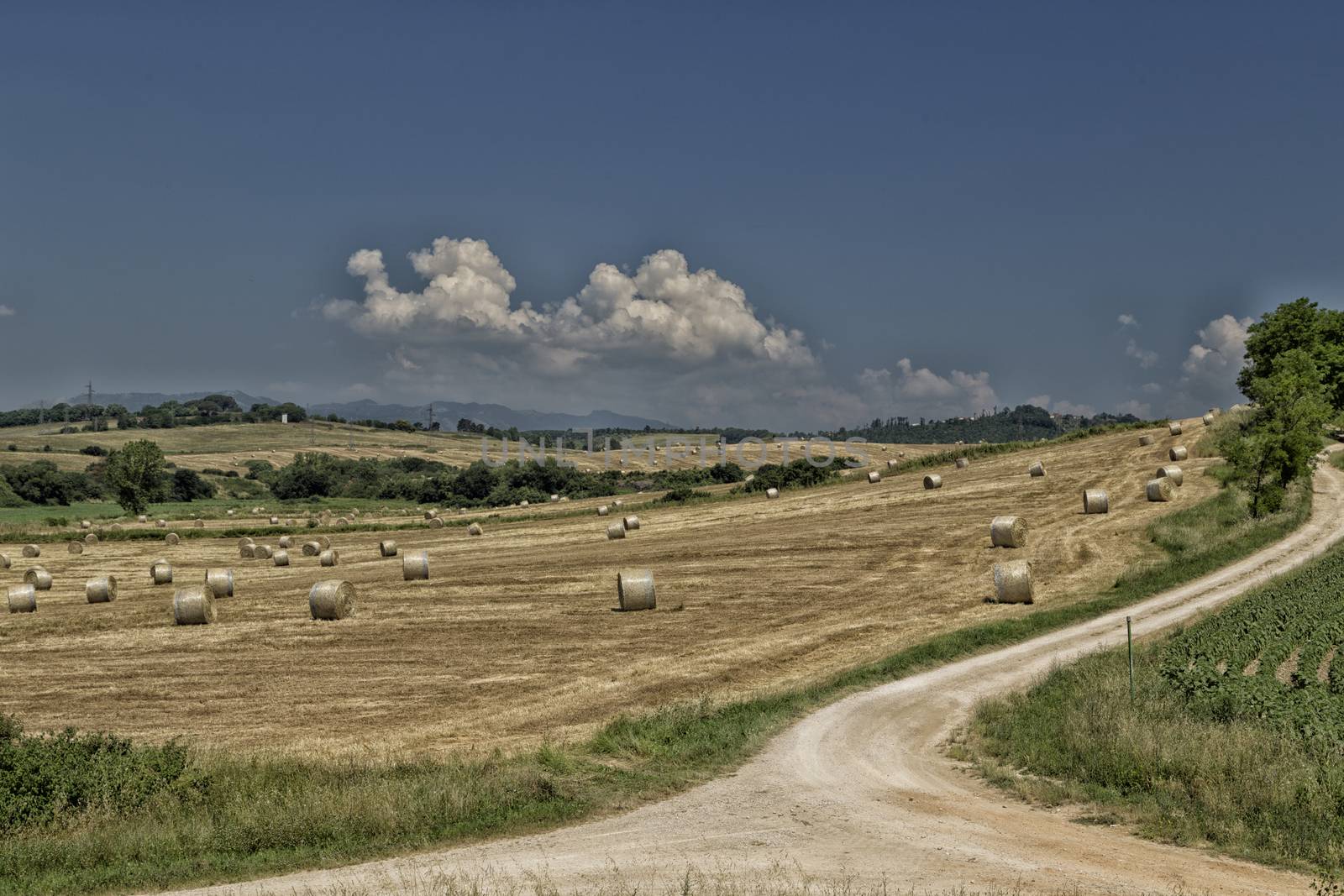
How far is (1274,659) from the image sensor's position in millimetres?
24578

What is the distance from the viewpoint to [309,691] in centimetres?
2791

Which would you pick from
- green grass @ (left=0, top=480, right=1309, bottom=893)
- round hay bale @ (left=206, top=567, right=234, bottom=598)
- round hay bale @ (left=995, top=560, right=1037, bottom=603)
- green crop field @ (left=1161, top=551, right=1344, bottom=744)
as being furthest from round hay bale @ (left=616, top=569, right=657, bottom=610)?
round hay bale @ (left=206, top=567, right=234, bottom=598)

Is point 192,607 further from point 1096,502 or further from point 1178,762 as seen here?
point 1096,502

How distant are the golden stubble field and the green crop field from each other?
7.61 meters

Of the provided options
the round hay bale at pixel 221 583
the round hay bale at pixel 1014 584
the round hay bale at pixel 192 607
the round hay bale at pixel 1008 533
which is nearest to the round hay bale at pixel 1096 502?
the round hay bale at pixel 1008 533

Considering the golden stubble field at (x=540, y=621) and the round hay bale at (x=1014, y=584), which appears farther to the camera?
the round hay bale at (x=1014, y=584)

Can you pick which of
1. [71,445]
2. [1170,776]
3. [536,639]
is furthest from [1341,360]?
[71,445]

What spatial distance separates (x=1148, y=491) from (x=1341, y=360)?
35.7 m

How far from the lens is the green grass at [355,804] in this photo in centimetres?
1473

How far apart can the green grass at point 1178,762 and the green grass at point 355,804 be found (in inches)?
188

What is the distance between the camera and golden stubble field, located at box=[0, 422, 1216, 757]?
25844mm

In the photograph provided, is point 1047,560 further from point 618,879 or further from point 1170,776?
point 618,879

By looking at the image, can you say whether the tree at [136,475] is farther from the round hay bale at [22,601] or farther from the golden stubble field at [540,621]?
the round hay bale at [22,601]

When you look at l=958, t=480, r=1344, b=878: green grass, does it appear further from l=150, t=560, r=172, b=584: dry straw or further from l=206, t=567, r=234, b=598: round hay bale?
l=150, t=560, r=172, b=584: dry straw
